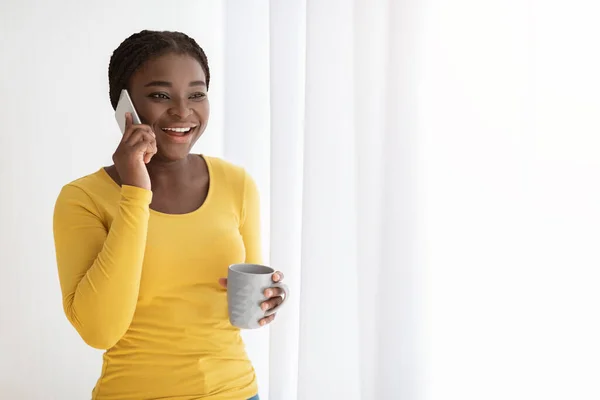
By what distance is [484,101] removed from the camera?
1.04 meters

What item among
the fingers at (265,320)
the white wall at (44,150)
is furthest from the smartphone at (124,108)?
the white wall at (44,150)

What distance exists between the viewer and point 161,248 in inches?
42.9

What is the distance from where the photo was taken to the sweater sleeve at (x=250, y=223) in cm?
122

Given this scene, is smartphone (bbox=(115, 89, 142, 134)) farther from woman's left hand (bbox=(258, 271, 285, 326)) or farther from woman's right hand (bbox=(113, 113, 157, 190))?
woman's left hand (bbox=(258, 271, 285, 326))

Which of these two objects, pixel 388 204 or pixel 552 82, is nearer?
pixel 552 82

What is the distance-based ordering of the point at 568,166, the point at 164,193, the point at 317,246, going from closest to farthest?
1. the point at 568,166
2. the point at 164,193
3. the point at 317,246

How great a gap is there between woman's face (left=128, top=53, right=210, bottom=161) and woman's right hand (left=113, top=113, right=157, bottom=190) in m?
0.07

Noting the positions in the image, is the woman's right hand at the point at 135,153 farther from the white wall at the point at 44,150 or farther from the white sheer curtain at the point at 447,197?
the white wall at the point at 44,150

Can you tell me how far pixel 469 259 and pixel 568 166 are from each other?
22 centimetres

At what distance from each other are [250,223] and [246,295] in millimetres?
232

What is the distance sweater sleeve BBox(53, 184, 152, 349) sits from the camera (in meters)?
A: 0.97

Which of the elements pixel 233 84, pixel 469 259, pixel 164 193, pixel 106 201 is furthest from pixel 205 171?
pixel 233 84

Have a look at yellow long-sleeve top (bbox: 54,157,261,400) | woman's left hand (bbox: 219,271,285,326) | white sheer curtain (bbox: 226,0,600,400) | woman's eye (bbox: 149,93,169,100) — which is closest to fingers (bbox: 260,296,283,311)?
woman's left hand (bbox: 219,271,285,326)

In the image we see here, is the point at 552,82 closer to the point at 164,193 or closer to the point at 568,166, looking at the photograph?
the point at 568,166
